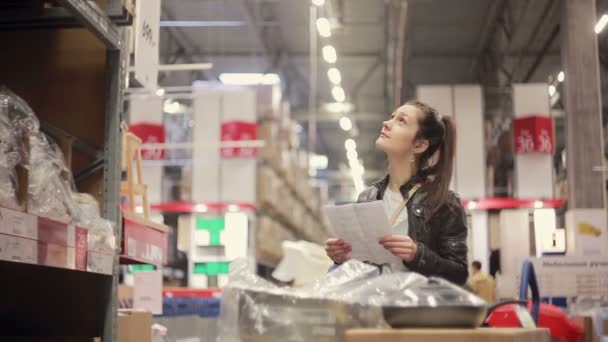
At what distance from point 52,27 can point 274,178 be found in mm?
10256

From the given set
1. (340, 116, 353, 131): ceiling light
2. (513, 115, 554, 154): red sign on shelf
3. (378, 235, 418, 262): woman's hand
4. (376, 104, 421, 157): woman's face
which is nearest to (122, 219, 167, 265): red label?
(376, 104, 421, 157): woman's face

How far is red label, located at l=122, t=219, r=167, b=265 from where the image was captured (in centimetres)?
353

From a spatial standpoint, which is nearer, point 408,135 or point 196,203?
point 408,135

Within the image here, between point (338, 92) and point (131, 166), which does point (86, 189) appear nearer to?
point (131, 166)

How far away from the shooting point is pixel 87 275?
332 cm

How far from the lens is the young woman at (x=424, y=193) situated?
7.73ft

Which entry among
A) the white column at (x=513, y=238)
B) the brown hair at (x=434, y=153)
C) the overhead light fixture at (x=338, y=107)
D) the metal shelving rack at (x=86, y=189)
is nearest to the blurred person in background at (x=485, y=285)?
the white column at (x=513, y=238)

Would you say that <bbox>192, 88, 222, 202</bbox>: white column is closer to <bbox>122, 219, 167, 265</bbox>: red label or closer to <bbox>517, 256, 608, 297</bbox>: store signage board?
<bbox>517, 256, 608, 297</bbox>: store signage board

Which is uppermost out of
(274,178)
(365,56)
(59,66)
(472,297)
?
(365,56)

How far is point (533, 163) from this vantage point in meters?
12.2

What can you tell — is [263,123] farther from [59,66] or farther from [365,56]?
[59,66]

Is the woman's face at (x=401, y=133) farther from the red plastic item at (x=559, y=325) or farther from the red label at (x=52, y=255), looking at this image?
the red plastic item at (x=559, y=325)

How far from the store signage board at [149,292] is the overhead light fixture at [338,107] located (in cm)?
1237

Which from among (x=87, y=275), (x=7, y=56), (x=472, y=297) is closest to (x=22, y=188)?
(x=87, y=275)
